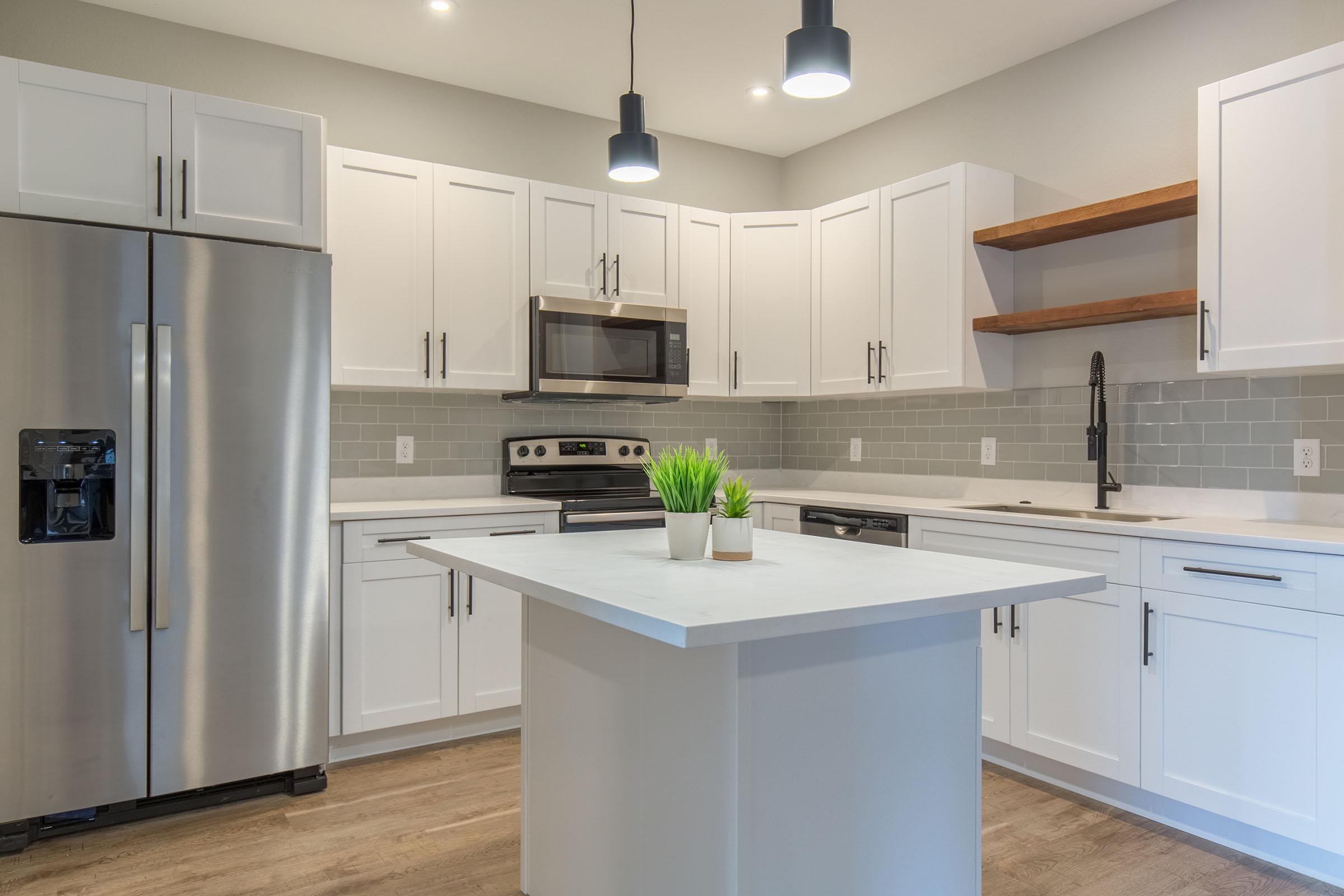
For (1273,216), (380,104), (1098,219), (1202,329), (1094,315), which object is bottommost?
(1202,329)

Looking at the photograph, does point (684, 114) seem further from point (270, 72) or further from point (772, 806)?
point (772, 806)

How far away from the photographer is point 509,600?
11.1ft

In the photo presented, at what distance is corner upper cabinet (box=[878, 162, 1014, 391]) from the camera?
346 centimetres

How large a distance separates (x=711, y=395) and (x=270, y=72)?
231 centimetres

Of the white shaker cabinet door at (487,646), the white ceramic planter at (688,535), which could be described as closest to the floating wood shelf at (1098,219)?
the white ceramic planter at (688,535)

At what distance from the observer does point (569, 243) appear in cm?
380

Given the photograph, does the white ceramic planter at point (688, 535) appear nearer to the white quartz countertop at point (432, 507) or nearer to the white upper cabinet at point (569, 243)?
the white quartz countertop at point (432, 507)

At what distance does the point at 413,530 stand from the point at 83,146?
1.57 metres

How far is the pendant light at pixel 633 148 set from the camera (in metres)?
2.48

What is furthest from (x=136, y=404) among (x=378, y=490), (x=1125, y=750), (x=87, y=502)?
(x=1125, y=750)

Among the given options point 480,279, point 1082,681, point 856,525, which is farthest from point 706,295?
point 1082,681

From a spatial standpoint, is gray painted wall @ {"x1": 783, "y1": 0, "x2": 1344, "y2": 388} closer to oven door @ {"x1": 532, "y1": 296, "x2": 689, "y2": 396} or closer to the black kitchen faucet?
the black kitchen faucet

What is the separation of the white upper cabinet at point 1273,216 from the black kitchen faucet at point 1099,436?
469 millimetres

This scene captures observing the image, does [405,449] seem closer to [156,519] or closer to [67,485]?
[156,519]
